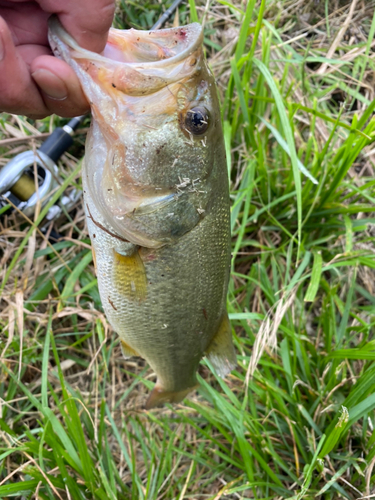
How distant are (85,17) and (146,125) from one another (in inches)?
13.4

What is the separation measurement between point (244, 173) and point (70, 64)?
1.40 m

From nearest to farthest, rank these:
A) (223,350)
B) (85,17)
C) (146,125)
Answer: (85,17), (146,125), (223,350)

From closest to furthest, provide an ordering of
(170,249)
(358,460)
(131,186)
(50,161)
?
(131,186), (170,249), (358,460), (50,161)

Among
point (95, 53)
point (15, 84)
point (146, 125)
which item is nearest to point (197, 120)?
point (146, 125)

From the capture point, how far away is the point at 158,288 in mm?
1422

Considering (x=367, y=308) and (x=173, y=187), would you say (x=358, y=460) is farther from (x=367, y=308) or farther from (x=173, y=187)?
(x=173, y=187)

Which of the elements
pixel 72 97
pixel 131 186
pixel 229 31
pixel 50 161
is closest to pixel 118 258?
pixel 131 186

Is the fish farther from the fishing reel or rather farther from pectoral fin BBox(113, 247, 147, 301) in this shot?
the fishing reel

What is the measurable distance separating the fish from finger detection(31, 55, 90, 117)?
0.03 metres

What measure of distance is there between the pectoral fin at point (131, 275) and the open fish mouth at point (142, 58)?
577 millimetres

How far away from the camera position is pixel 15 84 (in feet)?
3.69

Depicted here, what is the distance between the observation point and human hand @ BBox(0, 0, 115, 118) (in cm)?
107

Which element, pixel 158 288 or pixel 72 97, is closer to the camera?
pixel 72 97

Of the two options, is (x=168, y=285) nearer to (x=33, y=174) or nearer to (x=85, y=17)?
(x=85, y=17)
